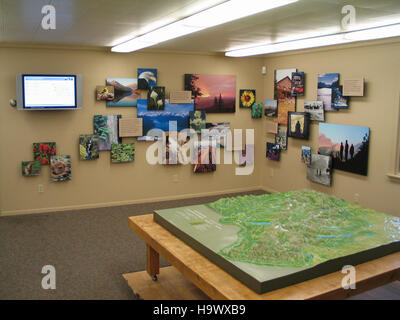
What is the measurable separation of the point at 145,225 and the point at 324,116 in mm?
3671

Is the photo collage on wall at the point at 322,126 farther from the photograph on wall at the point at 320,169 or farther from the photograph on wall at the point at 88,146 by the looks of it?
the photograph on wall at the point at 88,146


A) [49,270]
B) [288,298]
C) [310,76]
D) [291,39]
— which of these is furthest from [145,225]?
[310,76]

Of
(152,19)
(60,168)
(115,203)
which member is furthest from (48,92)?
(152,19)

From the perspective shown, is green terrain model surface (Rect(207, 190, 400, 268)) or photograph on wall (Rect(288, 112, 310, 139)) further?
photograph on wall (Rect(288, 112, 310, 139))

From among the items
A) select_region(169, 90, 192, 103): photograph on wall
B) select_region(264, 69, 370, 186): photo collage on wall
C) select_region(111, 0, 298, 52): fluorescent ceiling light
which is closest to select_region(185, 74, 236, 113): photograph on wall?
select_region(169, 90, 192, 103): photograph on wall

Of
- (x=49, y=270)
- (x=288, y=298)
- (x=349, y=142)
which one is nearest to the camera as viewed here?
(x=288, y=298)

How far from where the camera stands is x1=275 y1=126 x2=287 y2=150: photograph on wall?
705 centimetres

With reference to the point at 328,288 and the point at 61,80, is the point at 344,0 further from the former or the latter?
the point at 61,80

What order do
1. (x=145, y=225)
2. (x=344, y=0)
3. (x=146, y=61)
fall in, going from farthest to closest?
(x=146, y=61) → (x=145, y=225) → (x=344, y=0)

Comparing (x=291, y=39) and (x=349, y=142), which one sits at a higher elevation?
(x=291, y=39)

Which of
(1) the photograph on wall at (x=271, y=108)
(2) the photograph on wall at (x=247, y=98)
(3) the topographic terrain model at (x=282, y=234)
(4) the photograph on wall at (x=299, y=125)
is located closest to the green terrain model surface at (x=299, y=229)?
(3) the topographic terrain model at (x=282, y=234)

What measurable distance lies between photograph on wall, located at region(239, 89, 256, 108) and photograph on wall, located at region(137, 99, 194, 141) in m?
0.98

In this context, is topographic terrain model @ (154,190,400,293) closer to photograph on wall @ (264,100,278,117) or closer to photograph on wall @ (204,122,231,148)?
photograph on wall @ (204,122,231,148)

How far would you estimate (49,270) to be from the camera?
418 centimetres
